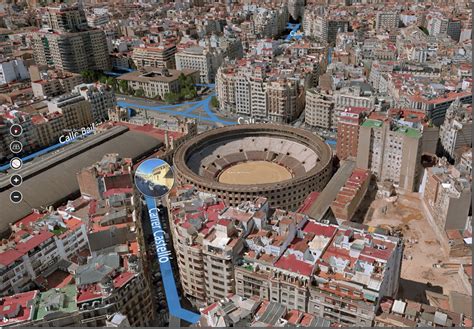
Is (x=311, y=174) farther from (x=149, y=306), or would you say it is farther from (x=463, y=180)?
(x=149, y=306)

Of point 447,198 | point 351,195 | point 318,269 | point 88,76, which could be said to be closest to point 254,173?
point 351,195

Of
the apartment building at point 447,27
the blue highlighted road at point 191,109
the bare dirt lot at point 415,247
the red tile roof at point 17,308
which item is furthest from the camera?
the apartment building at point 447,27

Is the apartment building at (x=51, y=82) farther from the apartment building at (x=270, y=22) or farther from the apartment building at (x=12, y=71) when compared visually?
the apartment building at (x=270, y=22)

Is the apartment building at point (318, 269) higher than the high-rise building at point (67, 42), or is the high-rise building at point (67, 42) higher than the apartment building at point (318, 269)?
the high-rise building at point (67, 42)

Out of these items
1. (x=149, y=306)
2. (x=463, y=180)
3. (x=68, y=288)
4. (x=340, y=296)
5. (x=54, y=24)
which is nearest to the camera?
(x=340, y=296)

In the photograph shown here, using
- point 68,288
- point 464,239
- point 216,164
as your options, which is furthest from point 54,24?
point 464,239

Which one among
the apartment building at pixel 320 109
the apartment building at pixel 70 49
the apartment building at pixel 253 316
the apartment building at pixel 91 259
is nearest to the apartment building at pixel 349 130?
the apartment building at pixel 320 109

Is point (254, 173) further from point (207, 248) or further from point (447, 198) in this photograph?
point (207, 248)
